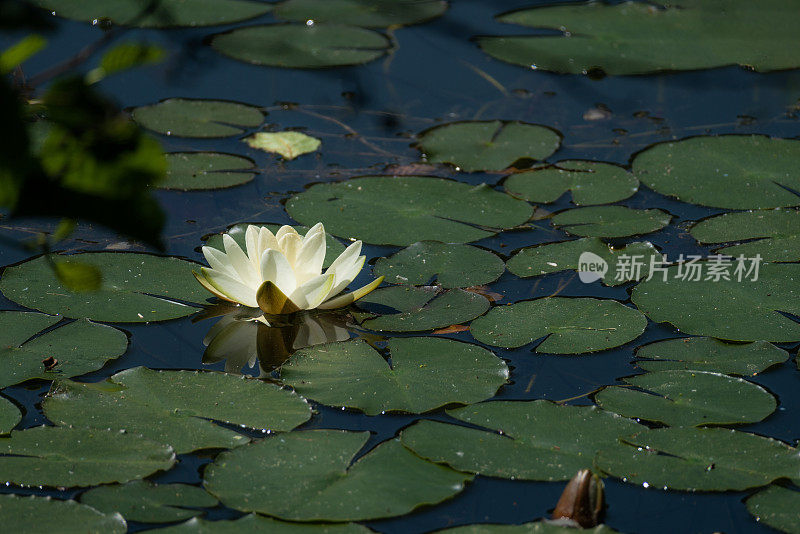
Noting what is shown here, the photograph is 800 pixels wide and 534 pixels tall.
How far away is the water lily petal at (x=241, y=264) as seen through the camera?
2.27 metres

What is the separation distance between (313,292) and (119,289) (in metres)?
0.55

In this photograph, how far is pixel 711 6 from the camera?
448 cm

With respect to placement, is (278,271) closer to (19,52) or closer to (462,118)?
(19,52)

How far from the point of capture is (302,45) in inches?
163

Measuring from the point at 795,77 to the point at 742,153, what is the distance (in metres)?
1.01

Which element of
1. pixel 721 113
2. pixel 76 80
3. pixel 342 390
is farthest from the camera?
pixel 721 113

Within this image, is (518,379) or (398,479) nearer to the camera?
(398,479)

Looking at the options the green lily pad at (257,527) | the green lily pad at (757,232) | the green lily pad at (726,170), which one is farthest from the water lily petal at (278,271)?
the green lily pad at (726,170)

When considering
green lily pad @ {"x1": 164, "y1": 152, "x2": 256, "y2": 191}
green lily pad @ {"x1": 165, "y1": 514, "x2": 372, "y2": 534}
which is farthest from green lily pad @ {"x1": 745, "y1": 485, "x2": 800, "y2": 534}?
green lily pad @ {"x1": 164, "y1": 152, "x2": 256, "y2": 191}

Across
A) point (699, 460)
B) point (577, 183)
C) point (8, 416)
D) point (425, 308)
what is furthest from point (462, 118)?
point (8, 416)

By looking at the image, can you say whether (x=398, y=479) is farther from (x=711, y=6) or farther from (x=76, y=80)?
(x=711, y=6)

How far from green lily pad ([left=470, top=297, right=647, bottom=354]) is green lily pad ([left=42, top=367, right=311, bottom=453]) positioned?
1.91 feet

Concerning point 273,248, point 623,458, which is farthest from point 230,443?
point 623,458

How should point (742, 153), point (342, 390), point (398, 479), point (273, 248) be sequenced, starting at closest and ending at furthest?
point (398, 479) → point (342, 390) → point (273, 248) → point (742, 153)
